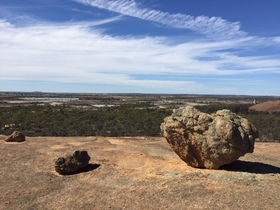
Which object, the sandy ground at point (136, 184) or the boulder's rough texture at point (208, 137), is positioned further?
the boulder's rough texture at point (208, 137)

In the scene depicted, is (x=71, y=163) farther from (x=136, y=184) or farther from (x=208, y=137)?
(x=208, y=137)

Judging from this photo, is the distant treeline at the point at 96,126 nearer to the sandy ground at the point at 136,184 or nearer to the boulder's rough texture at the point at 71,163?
the sandy ground at the point at 136,184

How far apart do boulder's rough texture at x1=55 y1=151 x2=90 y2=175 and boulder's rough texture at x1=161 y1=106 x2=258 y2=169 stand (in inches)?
172

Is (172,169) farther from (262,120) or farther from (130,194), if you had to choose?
(262,120)

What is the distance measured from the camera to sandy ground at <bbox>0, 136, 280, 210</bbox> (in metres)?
12.5

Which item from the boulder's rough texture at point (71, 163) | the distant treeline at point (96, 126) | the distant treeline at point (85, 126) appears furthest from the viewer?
the distant treeline at point (85, 126)

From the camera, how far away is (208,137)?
1567 centimetres

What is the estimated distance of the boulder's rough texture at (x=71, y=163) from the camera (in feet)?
54.5

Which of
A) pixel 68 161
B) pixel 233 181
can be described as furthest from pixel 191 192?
pixel 68 161

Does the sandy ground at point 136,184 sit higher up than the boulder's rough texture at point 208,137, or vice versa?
the boulder's rough texture at point 208,137

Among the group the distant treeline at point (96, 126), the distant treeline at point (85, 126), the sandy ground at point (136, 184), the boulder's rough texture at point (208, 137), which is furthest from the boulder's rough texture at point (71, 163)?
the distant treeline at point (85, 126)

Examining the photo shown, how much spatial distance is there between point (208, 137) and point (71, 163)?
6.74 meters

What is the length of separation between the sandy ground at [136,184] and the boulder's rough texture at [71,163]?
1.10ft

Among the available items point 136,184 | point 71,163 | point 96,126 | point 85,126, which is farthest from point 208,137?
point 96,126
